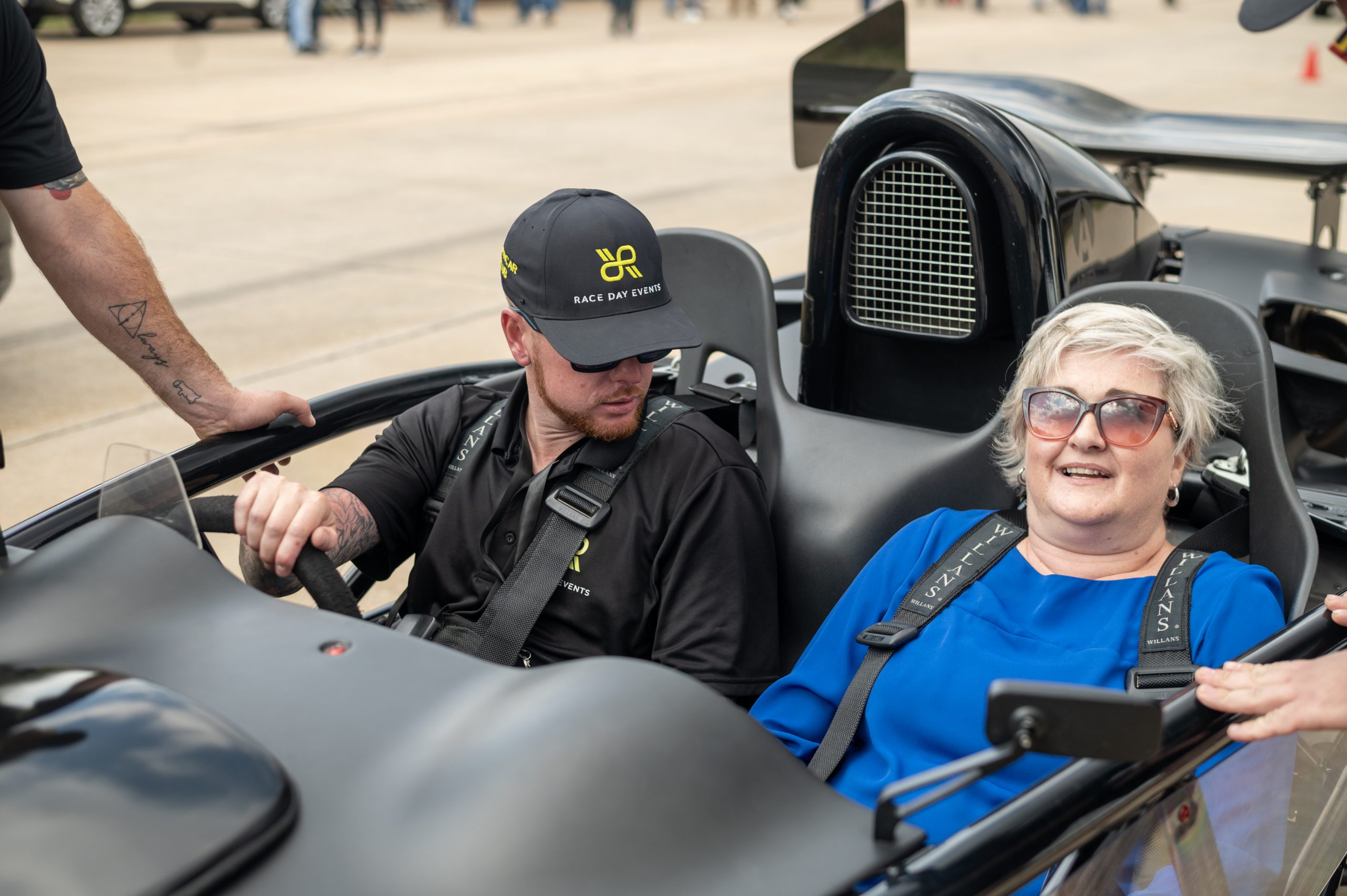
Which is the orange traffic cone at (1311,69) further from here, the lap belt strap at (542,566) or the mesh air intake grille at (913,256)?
the lap belt strap at (542,566)

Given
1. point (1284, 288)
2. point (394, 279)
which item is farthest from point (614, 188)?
point (1284, 288)

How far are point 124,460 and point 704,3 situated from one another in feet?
108

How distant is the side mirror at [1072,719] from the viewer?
1218 millimetres

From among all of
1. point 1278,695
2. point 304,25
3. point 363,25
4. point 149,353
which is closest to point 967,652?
point 1278,695

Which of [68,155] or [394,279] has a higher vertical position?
[68,155]

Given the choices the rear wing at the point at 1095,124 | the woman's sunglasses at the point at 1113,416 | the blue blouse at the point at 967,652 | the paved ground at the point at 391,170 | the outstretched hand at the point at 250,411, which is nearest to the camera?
the blue blouse at the point at 967,652

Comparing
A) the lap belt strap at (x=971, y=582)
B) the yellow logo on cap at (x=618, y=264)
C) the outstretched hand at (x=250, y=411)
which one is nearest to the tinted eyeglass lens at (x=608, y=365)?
the yellow logo on cap at (x=618, y=264)

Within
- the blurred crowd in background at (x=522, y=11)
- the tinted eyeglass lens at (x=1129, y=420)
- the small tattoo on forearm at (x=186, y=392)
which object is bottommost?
the small tattoo on forearm at (x=186, y=392)

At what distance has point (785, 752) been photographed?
145cm

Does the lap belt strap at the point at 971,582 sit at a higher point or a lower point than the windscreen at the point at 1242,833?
higher

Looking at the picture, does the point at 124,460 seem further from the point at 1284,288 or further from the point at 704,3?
the point at 704,3

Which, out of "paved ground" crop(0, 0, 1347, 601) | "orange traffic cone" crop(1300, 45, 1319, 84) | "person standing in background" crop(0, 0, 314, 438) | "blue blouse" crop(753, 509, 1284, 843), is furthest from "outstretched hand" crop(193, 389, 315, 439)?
"orange traffic cone" crop(1300, 45, 1319, 84)

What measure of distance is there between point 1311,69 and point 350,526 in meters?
17.5

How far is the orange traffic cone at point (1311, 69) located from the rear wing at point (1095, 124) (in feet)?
47.0
